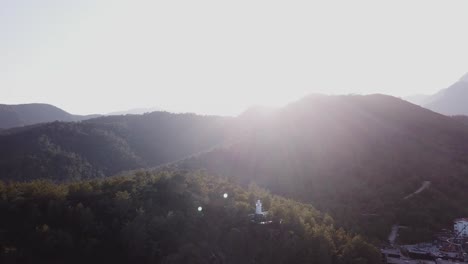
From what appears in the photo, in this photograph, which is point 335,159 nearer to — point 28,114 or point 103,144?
point 103,144

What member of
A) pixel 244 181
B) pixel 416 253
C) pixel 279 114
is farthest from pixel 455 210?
pixel 279 114

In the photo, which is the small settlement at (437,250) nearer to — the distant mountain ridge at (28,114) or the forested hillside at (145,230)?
the forested hillside at (145,230)

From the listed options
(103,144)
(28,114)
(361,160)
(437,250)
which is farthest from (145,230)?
(28,114)

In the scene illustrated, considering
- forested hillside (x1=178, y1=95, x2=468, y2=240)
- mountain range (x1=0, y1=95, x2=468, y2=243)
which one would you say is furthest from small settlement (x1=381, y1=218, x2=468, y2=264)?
mountain range (x1=0, y1=95, x2=468, y2=243)

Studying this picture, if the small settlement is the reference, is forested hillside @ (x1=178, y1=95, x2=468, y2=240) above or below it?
above

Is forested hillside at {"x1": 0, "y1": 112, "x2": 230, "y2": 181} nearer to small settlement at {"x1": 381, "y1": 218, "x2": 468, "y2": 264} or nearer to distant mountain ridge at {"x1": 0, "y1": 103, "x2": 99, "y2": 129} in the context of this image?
distant mountain ridge at {"x1": 0, "y1": 103, "x2": 99, "y2": 129}

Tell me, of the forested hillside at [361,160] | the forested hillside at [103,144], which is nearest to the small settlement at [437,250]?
the forested hillside at [361,160]
